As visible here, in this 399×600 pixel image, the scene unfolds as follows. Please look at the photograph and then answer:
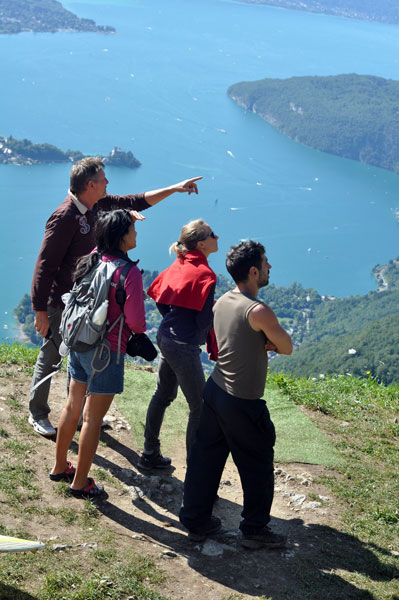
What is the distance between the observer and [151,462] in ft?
15.0

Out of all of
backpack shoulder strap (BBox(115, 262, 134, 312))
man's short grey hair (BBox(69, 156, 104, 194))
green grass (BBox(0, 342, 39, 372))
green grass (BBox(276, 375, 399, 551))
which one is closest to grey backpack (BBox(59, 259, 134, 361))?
backpack shoulder strap (BBox(115, 262, 134, 312))

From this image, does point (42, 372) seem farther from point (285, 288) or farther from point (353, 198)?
point (353, 198)

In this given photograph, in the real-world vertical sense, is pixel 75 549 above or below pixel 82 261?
below

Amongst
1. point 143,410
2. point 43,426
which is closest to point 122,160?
point 143,410

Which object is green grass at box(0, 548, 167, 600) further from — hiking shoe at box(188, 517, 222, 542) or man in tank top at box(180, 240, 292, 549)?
man in tank top at box(180, 240, 292, 549)

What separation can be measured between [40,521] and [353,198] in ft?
350

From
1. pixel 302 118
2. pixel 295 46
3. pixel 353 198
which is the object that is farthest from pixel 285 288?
pixel 295 46

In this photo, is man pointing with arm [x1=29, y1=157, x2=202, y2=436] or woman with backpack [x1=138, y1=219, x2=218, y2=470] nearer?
woman with backpack [x1=138, y1=219, x2=218, y2=470]

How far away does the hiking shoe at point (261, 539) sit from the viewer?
11.9ft

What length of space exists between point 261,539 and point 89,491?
3.48 ft

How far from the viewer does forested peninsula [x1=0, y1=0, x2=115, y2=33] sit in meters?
142

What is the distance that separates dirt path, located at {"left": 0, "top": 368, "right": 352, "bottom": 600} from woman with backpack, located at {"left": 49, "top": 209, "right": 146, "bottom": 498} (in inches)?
16.3

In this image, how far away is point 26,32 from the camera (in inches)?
5802

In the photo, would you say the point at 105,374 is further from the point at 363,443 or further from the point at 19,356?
the point at 19,356
